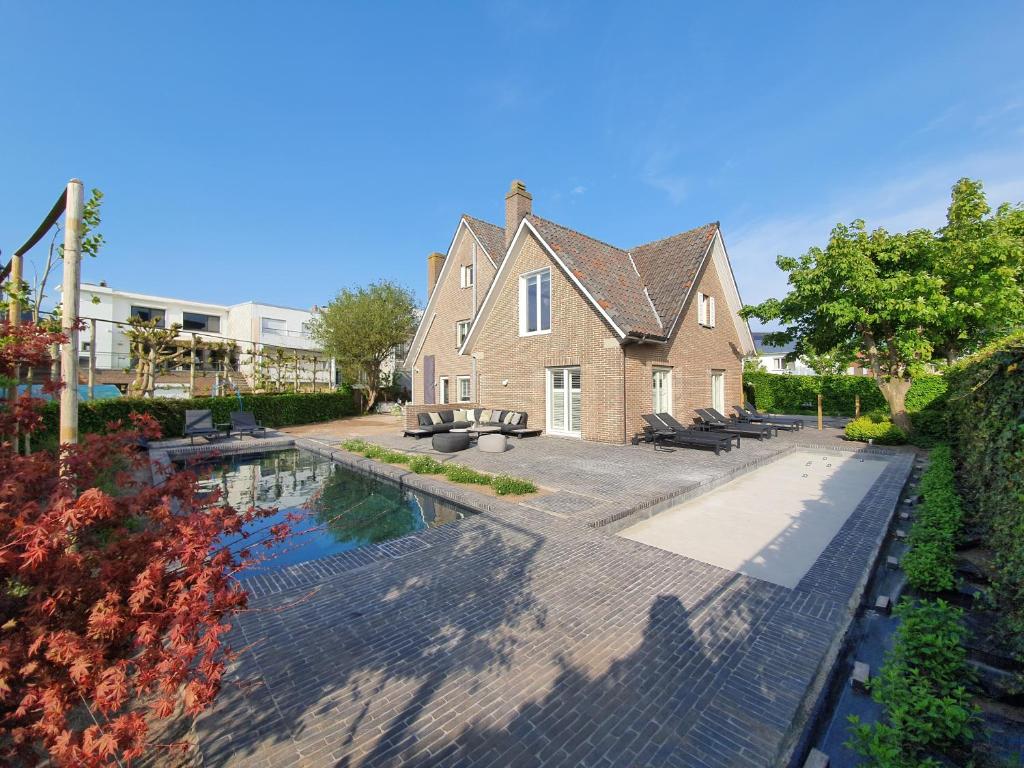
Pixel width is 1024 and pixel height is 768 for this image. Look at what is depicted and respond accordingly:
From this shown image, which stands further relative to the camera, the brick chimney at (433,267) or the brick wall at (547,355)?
the brick chimney at (433,267)

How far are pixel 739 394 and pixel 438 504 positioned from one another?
17.6m

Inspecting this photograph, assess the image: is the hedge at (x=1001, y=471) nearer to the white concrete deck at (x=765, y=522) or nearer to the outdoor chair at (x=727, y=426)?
the white concrete deck at (x=765, y=522)

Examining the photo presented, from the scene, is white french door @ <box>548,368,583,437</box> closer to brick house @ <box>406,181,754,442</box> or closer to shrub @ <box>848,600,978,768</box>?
brick house @ <box>406,181,754,442</box>

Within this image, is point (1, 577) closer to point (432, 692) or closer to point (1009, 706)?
point (432, 692)

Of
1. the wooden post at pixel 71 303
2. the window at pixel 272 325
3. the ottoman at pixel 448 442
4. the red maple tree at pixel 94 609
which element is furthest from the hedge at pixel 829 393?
the window at pixel 272 325

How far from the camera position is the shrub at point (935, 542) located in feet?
15.1

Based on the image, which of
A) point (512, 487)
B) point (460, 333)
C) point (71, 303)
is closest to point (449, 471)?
point (512, 487)

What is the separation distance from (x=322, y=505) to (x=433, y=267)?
68.0 ft

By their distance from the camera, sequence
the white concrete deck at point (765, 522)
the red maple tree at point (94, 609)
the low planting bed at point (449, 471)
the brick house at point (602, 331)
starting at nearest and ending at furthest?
the red maple tree at point (94, 609), the white concrete deck at point (765, 522), the low planting bed at point (449, 471), the brick house at point (602, 331)

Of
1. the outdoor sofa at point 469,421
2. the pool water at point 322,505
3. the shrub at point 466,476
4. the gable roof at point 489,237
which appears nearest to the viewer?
the pool water at point 322,505

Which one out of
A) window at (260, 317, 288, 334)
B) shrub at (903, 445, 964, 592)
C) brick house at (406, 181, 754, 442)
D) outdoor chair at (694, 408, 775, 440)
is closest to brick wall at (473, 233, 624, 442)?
brick house at (406, 181, 754, 442)

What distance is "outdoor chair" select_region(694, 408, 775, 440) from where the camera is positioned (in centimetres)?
1480

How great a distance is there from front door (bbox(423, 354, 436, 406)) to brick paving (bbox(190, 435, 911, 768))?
66.9 ft

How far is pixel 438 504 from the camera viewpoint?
8477mm
